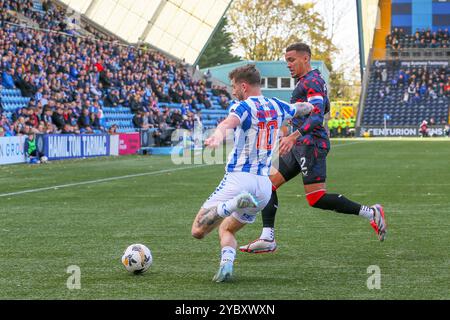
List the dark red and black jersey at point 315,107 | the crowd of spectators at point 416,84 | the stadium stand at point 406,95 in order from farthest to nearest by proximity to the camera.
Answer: the crowd of spectators at point 416,84 < the stadium stand at point 406,95 < the dark red and black jersey at point 315,107

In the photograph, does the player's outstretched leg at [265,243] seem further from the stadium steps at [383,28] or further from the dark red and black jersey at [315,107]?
the stadium steps at [383,28]

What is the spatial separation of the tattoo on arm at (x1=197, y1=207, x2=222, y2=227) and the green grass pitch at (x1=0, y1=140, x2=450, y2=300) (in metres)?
0.46

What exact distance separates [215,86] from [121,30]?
769cm

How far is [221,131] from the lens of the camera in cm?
Result: 664

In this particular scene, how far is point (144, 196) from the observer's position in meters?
15.7

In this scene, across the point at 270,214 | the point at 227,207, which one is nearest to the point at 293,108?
the point at 227,207

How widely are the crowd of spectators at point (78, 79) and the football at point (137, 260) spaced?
18803mm

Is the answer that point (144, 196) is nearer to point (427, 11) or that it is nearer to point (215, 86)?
point (215, 86)

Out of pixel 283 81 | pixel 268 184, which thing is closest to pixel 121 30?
pixel 283 81

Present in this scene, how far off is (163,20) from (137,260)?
158 ft

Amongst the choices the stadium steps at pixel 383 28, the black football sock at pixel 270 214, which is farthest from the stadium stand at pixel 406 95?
the black football sock at pixel 270 214

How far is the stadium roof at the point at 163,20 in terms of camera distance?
52.8 m

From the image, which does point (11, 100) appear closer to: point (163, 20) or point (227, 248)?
point (227, 248)

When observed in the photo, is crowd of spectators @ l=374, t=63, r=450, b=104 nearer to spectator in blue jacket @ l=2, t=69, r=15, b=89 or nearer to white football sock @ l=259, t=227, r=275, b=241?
spectator in blue jacket @ l=2, t=69, r=15, b=89
